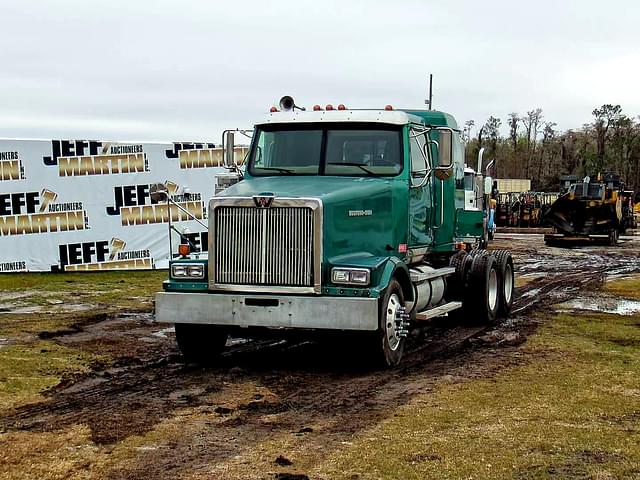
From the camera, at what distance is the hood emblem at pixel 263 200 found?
8.88 meters

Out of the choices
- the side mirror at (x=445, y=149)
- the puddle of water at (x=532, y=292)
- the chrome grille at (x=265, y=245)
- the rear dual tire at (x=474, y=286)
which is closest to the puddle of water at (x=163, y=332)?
the chrome grille at (x=265, y=245)

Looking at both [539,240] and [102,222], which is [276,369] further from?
[539,240]

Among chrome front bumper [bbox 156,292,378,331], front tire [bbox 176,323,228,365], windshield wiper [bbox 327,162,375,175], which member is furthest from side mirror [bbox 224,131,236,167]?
chrome front bumper [bbox 156,292,378,331]

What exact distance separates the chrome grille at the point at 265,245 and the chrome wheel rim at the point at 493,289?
488cm

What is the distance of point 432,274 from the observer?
36.4 ft

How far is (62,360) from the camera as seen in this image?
983cm

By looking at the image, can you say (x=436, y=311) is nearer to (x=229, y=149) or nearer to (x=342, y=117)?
(x=342, y=117)

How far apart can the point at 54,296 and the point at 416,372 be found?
8.54 metres

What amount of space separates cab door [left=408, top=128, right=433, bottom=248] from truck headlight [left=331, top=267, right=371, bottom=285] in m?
1.87

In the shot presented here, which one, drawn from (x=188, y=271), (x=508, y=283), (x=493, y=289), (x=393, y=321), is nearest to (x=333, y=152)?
(x=393, y=321)

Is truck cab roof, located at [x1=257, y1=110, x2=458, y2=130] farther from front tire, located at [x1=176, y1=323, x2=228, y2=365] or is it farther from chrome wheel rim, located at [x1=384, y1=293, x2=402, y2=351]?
front tire, located at [x1=176, y1=323, x2=228, y2=365]

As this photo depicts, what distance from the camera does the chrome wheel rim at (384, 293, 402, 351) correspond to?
30.8ft

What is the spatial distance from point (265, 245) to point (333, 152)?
5.93ft

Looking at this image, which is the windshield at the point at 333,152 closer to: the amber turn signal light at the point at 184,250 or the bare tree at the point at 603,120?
the amber turn signal light at the point at 184,250
